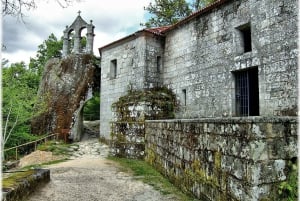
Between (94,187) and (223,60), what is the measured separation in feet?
17.9

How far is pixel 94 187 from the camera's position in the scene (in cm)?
530

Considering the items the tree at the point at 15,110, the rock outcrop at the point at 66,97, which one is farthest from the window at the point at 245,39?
the tree at the point at 15,110

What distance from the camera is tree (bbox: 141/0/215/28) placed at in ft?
68.8

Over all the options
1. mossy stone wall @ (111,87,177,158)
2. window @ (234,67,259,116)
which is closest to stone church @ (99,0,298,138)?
window @ (234,67,259,116)

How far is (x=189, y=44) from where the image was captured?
9.91m

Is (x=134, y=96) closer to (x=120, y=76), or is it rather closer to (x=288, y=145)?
(x=120, y=76)

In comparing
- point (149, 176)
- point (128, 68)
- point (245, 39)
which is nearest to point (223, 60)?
point (245, 39)

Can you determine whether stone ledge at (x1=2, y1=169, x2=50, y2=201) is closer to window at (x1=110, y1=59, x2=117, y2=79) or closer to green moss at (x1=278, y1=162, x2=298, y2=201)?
green moss at (x1=278, y1=162, x2=298, y2=201)

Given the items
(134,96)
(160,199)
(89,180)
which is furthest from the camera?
(134,96)

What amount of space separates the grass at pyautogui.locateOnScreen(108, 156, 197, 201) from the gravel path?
5.8 inches

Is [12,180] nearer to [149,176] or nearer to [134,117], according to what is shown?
[149,176]

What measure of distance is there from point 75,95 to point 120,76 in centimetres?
378

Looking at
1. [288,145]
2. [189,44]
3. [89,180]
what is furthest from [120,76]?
[288,145]

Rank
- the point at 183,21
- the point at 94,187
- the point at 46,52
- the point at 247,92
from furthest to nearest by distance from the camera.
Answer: the point at 46,52
the point at 183,21
the point at 247,92
the point at 94,187
